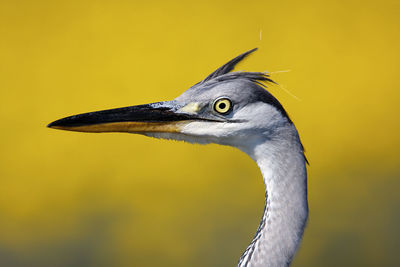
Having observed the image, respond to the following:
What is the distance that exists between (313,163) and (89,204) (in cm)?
124

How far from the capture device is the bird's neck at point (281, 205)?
37.2 inches

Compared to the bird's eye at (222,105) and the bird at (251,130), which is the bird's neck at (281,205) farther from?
the bird's eye at (222,105)

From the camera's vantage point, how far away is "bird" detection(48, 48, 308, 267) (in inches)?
37.5

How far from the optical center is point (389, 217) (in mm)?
2484

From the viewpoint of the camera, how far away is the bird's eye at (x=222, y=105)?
1.00m

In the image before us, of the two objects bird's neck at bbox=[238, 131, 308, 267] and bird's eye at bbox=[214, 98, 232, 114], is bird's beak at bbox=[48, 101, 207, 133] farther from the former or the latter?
bird's neck at bbox=[238, 131, 308, 267]

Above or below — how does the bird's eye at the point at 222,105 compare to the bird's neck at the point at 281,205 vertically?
above

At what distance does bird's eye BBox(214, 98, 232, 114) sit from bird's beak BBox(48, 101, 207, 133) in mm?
51

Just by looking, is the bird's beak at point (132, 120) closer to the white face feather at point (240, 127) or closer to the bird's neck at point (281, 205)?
the white face feather at point (240, 127)

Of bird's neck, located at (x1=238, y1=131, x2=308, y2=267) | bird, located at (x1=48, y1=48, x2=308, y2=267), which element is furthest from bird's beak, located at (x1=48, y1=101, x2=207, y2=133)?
bird's neck, located at (x1=238, y1=131, x2=308, y2=267)

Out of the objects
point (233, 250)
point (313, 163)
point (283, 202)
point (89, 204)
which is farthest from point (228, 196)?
point (283, 202)

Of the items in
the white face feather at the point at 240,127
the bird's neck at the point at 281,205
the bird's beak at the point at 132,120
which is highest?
the bird's beak at the point at 132,120

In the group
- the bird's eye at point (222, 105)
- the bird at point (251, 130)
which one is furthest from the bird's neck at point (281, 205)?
the bird's eye at point (222, 105)

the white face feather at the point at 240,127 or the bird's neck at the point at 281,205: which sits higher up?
the white face feather at the point at 240,127
